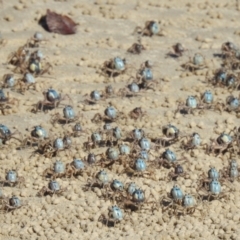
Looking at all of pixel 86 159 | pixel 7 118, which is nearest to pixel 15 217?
pixel 86 159

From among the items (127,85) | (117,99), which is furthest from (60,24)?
(117,99)

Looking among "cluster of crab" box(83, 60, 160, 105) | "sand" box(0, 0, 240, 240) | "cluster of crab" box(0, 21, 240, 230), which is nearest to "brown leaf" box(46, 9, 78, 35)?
"sand" box(0, 0, 240, 240)

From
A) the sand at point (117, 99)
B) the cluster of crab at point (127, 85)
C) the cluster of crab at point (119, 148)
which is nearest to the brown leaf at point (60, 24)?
the sand at point (117, 99)

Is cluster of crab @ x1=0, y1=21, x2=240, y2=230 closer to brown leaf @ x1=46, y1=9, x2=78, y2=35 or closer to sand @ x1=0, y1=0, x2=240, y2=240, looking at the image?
sand @ x1=0, y1=0, x2=240, y2=240

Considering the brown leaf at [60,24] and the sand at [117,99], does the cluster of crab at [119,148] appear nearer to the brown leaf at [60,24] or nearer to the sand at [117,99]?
the sand at [117,99]

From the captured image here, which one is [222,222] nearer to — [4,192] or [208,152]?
[208,152]
